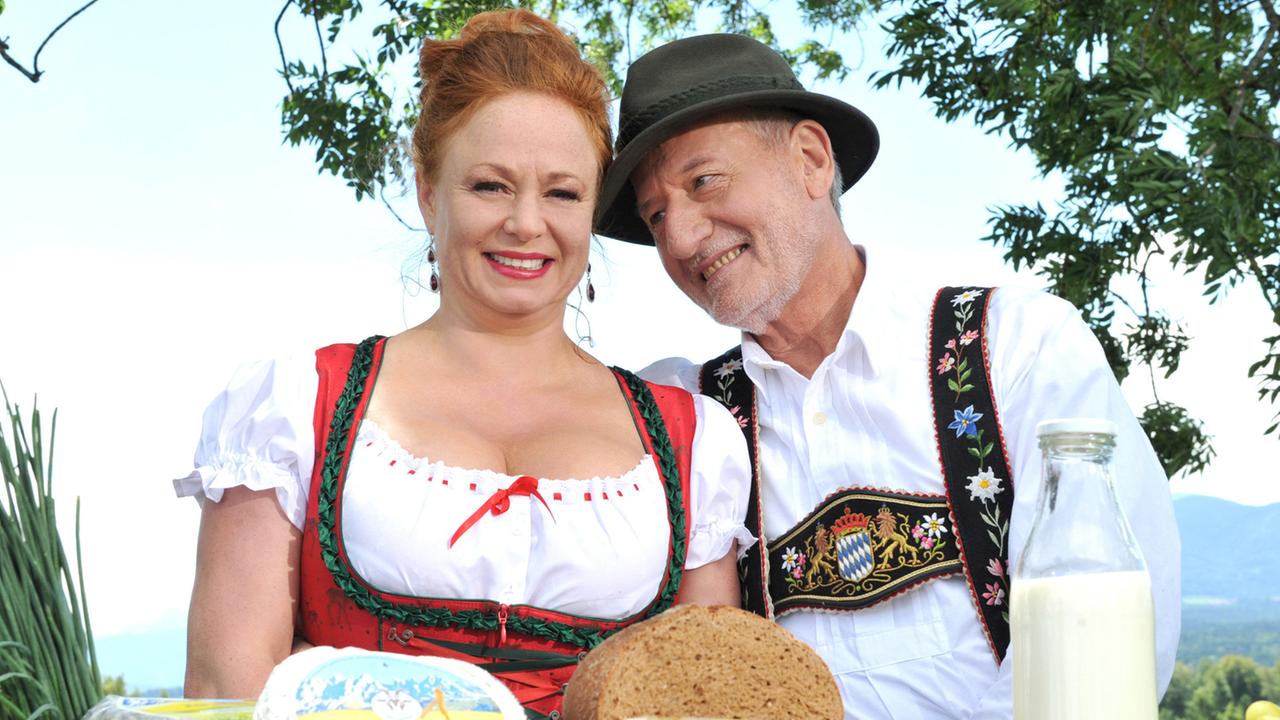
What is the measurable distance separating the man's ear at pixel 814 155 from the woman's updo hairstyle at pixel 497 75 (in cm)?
50

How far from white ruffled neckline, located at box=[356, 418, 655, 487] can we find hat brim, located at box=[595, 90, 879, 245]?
2.02 ft

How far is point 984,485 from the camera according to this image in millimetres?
2258

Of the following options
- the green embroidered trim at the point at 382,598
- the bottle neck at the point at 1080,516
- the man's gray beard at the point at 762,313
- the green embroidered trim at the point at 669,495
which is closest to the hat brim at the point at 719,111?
the man's gray beard at the point at 762,313

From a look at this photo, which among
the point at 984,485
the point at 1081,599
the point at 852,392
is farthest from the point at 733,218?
the point at 1081,599

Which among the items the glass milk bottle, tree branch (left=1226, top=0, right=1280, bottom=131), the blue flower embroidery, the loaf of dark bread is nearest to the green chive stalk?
Result: the loaf of dark bread

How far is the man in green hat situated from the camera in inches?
87.6

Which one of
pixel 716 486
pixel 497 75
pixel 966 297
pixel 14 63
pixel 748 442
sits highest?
pixel 14 63

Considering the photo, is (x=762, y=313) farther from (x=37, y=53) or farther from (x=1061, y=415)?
(x=37, y=53)

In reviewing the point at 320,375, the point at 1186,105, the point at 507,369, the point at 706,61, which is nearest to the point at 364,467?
the point at 320,375

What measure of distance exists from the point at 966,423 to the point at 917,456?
0.10 meters

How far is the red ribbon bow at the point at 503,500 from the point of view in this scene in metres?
1.90

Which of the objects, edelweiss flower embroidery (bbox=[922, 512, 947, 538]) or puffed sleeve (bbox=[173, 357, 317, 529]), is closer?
puffed sleeve (bbox=[173, 357, 317, 529])

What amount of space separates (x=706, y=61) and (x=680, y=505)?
959 mm

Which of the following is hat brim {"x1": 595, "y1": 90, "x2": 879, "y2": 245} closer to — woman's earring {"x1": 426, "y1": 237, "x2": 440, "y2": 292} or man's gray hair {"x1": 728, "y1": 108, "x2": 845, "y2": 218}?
man's gray hair {"x1": 728, "y1": 108, "x2": 845, "y2": 218}
